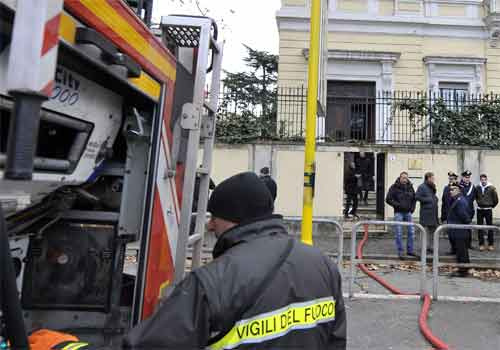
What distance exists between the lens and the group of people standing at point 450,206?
25.1 feet

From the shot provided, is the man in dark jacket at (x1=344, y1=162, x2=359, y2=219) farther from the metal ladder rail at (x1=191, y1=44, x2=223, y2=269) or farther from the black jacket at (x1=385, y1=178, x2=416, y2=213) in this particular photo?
the metal ladder rail at (x1=191, y1=44, x2=223, y2=269)

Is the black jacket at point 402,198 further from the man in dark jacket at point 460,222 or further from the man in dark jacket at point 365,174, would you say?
the man in dark jacket at point 365,174

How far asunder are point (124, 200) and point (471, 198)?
368 inches

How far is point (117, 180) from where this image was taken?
2.45 metres

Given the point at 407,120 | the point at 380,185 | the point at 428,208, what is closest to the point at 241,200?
the point at 428,208

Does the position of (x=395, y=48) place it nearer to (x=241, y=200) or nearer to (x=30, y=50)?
(x=241, y=200)

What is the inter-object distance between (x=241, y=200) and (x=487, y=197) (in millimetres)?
9874

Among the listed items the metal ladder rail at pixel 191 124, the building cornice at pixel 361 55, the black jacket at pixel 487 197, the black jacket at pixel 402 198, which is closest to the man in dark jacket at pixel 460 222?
the black jacket at pixel 402 198

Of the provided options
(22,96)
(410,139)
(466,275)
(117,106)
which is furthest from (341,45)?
(22,96)

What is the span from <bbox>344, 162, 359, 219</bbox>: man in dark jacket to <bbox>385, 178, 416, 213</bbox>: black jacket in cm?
281

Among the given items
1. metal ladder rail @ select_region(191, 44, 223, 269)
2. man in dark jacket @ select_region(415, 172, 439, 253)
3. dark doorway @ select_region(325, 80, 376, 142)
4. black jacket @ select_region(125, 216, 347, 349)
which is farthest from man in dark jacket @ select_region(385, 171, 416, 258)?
black jacket @ select_region(125, 216, 347, 349)

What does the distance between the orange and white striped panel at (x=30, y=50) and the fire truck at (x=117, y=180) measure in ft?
1.92

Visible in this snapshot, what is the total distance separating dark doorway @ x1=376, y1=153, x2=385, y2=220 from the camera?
37.7 feet

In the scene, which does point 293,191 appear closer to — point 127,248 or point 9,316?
point 127,248
